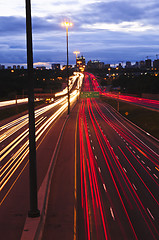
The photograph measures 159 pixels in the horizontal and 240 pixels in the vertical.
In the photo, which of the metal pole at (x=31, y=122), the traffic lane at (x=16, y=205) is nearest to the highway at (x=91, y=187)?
the traffic lane at (x=16, y=205)

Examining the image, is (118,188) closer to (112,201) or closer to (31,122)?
(112,201)

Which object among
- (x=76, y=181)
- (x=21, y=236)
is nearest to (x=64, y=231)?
(x=21, y=236)

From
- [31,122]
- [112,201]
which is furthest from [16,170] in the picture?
[31,122]

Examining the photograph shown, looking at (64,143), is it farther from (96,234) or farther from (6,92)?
(6,92)

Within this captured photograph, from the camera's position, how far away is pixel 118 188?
22.2m

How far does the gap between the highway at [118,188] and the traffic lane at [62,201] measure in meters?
0.59

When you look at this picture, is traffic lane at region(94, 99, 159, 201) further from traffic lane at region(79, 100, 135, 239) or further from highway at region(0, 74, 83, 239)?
highway at region(0, 74, 83, 239)

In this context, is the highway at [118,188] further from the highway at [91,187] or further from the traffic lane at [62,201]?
the traffic lane at [62,201]

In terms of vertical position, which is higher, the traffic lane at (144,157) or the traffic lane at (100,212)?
the traffic lane at (100,212)

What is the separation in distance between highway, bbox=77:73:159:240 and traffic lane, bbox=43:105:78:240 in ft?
1.93

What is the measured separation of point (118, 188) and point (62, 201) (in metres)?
4.84

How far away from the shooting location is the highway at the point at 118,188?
1559 cm

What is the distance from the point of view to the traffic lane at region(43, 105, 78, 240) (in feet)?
49.2

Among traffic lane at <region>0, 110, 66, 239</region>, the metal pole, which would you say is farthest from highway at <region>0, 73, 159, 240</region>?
the metal pole
